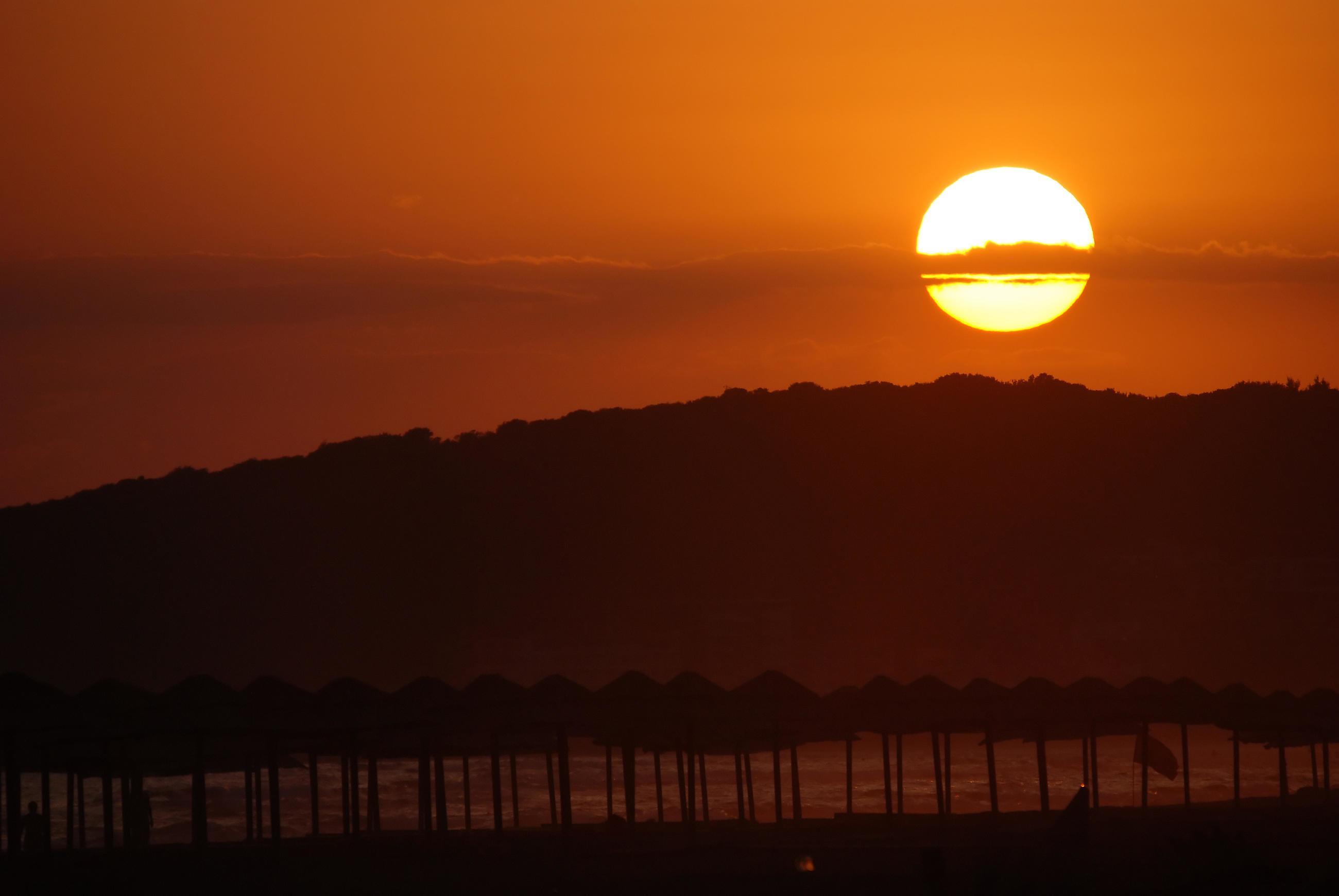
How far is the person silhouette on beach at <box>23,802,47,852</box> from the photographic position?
92.0ft

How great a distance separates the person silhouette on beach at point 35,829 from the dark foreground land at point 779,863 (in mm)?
2218

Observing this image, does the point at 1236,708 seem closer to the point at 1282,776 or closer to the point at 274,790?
the point at 1282,776

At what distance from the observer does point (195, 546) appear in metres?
132

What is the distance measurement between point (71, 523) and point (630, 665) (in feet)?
175

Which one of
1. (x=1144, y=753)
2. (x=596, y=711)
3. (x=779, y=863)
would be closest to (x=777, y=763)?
(x=596, y=711)

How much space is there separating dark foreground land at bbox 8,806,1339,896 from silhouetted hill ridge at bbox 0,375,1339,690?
89237mm

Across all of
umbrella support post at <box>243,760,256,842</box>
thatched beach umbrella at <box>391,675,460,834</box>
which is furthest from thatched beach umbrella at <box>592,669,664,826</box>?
umbrella support post at <box>243,760,256,842</box>

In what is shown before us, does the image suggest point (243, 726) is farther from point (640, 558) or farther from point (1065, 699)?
point (640, 558)

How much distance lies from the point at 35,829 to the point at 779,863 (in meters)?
15.5

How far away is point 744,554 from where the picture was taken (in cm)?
12362

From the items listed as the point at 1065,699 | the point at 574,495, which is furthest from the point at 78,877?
the point at 574,495

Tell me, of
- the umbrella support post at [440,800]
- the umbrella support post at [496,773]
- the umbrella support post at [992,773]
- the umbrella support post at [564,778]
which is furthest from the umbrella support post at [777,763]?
the umbrella support post at [440,800]

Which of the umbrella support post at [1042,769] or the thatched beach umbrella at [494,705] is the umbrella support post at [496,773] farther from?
the umbrella support post at [1042,769]

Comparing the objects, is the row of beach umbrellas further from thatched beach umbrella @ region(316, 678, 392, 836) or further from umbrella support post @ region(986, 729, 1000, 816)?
umbrella support post @ region(986, 729, 1000, 816)
